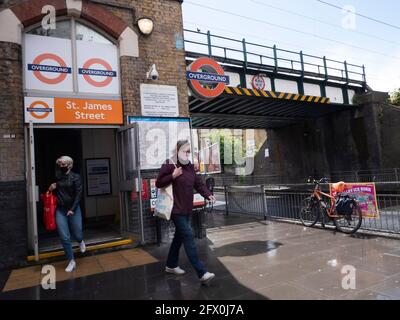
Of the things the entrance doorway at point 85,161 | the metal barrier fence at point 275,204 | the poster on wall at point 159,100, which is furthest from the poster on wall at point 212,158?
the poster on wall at point 159,100

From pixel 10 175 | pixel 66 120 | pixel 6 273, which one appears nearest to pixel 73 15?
pixel 66 120

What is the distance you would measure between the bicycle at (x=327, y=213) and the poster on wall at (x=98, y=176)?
5.95 meters

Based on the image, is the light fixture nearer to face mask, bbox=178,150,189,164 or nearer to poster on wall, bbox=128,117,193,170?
poster on wall, bbox=128,117,193,170

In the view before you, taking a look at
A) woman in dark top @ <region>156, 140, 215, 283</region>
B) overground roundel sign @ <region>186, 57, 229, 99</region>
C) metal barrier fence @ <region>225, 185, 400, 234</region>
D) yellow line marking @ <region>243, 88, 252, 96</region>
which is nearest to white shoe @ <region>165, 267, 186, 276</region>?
woman in dark top @ <region>156, 140, 215, 283</region>

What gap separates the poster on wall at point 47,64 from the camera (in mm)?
6548

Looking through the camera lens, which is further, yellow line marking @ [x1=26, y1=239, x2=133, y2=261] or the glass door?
the glass door

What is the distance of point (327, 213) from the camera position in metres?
7.66

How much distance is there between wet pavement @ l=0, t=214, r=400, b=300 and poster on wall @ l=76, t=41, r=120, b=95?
3.51 m

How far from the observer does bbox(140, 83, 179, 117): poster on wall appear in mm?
7383

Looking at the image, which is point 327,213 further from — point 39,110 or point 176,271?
point 39,110

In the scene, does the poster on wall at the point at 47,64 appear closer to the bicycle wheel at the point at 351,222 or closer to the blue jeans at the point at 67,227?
the blue jeans at the point at 67,227

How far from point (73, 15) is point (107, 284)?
5504 millimetres

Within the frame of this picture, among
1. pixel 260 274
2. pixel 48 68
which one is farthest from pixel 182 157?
pixel 48 68

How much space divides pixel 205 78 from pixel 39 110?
4.11 metres
